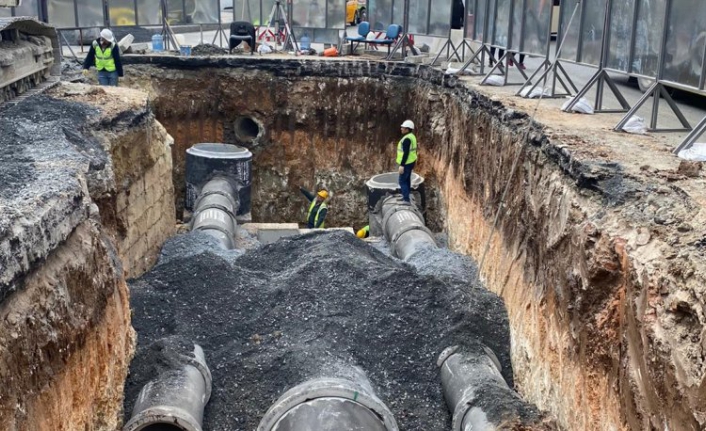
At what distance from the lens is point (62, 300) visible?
4938mm

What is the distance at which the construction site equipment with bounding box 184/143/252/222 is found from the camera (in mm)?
13227

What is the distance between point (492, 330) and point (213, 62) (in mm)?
9732

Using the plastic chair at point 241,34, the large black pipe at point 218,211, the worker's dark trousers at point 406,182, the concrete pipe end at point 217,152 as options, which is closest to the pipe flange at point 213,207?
the large black pipe at point 218,211

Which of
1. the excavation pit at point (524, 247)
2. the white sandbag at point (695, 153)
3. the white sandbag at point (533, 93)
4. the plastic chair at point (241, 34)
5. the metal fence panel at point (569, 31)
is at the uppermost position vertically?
the metal fence panel at point (569, 31)

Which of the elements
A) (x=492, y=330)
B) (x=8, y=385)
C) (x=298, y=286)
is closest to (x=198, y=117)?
(x=298, y=286)

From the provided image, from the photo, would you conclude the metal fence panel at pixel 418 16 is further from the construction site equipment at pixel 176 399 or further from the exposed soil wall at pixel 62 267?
the construction site equipment at pixel 176 399

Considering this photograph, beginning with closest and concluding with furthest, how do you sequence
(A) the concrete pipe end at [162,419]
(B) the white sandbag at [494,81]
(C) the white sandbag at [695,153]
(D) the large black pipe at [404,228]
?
(A) the concrete pipe end at [162,419] → (C) the white sandbag at [695,153] → (D) the large black pipe at [404,228] → (B) the white sandbag at [494,81]

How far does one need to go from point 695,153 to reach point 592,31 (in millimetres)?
2795

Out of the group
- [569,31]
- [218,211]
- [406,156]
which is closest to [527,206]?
[569,31]

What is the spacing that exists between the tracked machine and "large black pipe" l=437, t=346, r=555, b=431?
607 cm

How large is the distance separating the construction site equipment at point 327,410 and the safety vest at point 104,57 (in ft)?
30.1

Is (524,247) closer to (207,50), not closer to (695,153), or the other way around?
(695,153)

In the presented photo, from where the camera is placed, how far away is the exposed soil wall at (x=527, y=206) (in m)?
4.37

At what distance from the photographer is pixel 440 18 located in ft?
51.0
